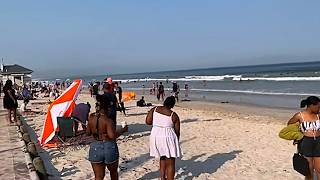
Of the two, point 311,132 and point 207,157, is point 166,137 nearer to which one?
point 311,132

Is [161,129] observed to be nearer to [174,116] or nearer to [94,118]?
[174,116]

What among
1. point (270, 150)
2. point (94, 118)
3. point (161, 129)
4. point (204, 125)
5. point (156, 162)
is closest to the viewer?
point (94, 118)

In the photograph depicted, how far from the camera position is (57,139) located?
387 inches

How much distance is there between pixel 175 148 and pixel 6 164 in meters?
3.36

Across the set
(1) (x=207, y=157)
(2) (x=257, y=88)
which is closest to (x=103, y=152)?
(1) (x=207, y=157)

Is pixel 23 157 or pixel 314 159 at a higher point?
pixel 314 159

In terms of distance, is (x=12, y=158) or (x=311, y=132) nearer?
(x=311, y=132)

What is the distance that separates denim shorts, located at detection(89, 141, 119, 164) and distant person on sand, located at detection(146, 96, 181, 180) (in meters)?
0.89

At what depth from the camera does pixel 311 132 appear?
5.17 m

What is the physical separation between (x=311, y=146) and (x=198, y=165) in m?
3.18

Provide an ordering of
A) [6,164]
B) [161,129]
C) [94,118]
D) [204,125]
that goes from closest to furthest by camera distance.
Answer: [94,118]
[161,129]
[6,164]
[204,125]

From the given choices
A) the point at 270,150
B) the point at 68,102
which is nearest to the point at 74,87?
the point at 68,102

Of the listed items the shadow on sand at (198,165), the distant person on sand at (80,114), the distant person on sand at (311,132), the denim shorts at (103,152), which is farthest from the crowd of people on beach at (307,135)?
the distant person on sand at (80,114)

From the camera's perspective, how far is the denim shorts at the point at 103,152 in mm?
4895
